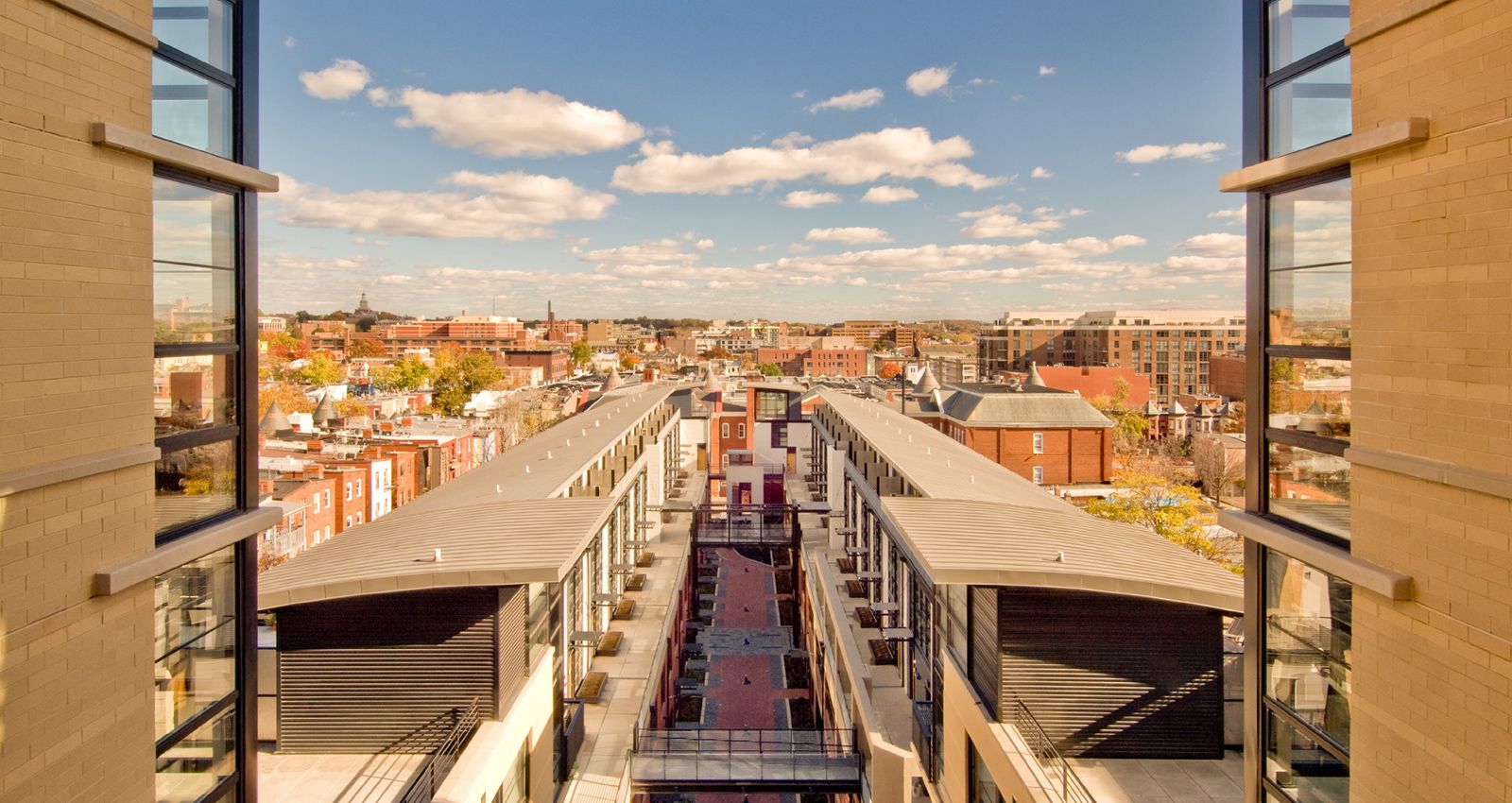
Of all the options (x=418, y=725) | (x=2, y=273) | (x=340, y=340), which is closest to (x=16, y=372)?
(x=2, y=273)

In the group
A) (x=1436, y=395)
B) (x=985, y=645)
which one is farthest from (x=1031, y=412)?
(x=1436, y=395)

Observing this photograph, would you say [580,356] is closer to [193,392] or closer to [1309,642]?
[193,392]

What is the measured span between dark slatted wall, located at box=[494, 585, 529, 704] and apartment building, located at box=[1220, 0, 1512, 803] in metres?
8.64

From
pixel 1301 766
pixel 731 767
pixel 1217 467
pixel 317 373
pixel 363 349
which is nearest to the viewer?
pixel 1301 766

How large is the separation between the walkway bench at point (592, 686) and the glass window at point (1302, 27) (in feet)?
50.1

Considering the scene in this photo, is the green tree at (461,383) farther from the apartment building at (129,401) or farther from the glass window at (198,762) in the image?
the apartment building at (129,401)

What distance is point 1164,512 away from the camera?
30234 millimetres

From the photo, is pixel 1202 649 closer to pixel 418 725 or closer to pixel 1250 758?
pixel 1250 758

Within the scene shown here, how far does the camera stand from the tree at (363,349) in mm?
143525

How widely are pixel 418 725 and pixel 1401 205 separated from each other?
11839mm

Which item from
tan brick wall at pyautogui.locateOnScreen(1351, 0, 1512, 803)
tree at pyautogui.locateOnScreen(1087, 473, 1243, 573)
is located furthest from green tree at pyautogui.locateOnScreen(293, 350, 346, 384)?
tan brick wall at pyautogui.locateOnScreen(1351, 0, 1512, 803)

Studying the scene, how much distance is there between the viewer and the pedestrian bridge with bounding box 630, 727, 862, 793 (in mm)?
14812

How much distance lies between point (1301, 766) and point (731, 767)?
10.9m

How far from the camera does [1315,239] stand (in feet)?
20.8
